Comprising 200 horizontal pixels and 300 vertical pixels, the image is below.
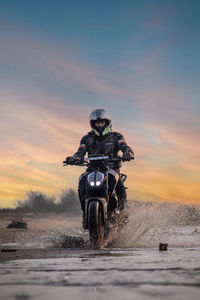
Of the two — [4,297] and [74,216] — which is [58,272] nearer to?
[4,297]

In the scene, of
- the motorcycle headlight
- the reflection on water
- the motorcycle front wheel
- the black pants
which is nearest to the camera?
the reflection on water

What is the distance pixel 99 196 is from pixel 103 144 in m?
1.34

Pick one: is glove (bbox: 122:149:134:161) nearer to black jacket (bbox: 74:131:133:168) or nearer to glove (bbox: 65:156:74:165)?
black jacket (bbox: 74:131:133:168)

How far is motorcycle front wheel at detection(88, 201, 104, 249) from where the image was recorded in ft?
21.1

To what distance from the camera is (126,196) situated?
800 cm

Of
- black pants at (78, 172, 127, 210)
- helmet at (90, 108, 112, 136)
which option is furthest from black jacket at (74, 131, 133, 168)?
black pants at (78, 172, 127, 210)

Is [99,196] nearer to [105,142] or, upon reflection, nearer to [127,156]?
[127,156]

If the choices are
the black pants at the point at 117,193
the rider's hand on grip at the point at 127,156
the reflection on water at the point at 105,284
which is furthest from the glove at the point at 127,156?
the reflection on water at the point at 105,284

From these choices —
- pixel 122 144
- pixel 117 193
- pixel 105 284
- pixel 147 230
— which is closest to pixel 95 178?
pixel 117 193

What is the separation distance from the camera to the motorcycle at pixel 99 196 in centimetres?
650

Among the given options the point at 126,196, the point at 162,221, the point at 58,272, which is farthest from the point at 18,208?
the point at 58,272

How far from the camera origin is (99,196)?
6.84 metres

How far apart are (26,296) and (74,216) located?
A: 24526 millimetres

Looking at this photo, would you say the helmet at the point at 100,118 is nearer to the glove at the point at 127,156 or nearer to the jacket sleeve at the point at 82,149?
the jacket sleeve at the point at 82,149
